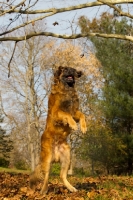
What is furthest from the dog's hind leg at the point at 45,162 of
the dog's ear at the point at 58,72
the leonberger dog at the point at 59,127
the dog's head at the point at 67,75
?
the dog's ear at the point at 58,72

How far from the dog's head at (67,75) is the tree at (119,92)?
17.1 m

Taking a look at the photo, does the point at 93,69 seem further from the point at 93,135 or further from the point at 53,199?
the point at 53,199

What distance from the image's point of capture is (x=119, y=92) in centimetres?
2580

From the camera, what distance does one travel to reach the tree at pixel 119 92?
24.8 m

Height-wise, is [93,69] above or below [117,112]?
above

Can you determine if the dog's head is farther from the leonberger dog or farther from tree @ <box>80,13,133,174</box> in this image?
tree @ <box>80,13,133,174</box>

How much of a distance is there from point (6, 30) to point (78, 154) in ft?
69.0

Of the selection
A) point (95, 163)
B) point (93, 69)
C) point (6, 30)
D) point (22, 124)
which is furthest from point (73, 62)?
point (6, 30)

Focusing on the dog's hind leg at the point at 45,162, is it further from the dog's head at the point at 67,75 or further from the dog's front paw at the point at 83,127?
the dog's head at the point at 67,75

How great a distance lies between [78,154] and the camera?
29.4 m

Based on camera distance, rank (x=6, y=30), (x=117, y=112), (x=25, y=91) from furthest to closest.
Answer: (x=25, y=91) → (x=117, y=112) → (x=6, y=30)

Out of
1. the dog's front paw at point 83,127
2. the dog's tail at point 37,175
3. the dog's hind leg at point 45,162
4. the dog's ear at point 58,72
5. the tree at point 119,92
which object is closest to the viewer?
the dog's hind leg at point 45,162

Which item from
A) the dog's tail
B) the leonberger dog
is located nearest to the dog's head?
the leonberger dog

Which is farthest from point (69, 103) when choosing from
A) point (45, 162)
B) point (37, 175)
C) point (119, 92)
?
point (119, 92)
